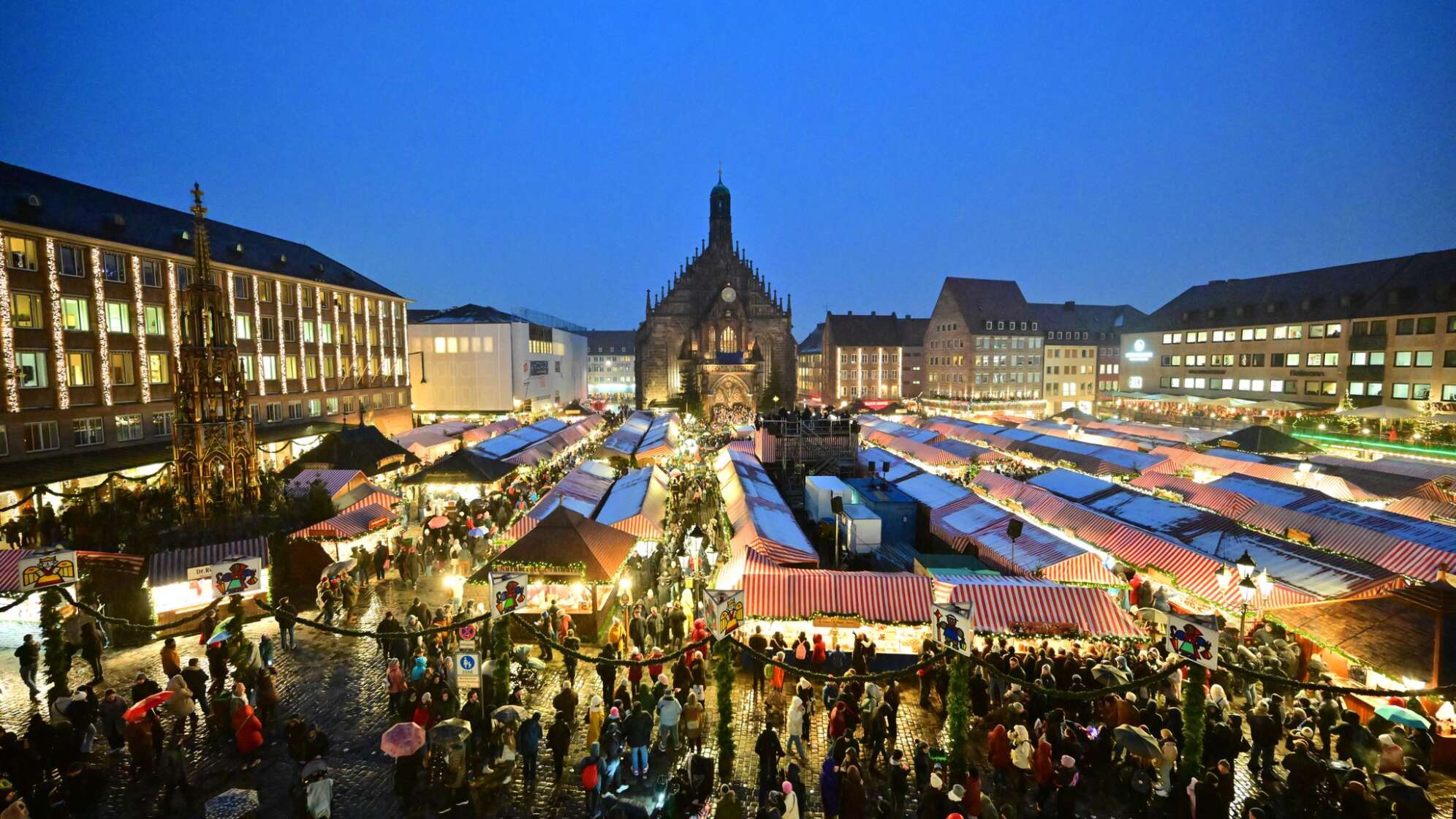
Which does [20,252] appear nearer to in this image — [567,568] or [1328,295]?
[567,568]

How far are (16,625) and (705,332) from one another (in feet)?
187

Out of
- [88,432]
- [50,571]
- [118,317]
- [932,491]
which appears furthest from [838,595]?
[118,317]

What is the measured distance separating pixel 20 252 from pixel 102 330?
11.8 feet

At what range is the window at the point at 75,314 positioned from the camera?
81.6ft

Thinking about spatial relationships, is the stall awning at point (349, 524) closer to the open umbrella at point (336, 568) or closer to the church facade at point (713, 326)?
the open umbrella at point (336, 568)

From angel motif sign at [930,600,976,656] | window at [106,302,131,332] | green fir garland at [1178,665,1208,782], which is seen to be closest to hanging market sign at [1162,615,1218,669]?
green fir garland at [1178,665,1208,782]

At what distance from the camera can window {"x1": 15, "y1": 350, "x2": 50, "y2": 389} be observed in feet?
76.5

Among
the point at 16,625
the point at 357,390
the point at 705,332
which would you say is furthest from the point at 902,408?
the point at 16,625

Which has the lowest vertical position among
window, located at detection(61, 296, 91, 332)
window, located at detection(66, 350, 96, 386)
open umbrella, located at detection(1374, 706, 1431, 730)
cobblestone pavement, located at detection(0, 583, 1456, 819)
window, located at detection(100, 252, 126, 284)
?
cobblestone pavement, located at detection(0, 583, 1456, 819)

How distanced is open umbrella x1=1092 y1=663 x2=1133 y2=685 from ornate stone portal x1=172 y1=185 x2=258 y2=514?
64.7 ft

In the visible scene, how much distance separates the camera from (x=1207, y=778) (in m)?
7.73

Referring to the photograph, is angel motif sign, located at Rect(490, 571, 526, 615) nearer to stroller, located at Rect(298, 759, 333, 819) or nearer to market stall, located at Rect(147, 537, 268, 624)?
stroller, located at Rect(298, 759, 333, 819)

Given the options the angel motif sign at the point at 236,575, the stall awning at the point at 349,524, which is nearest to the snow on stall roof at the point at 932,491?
the stall awning at the point at 349,524

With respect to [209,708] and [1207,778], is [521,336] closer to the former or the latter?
[209,708]
